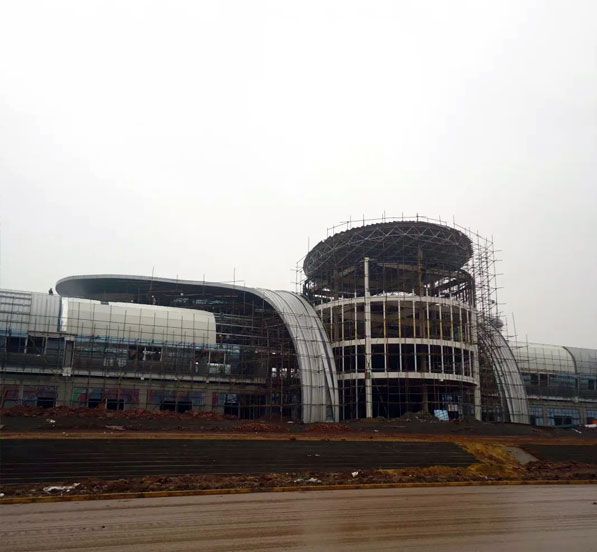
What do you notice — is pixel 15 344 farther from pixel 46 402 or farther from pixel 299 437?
pixel 299 437

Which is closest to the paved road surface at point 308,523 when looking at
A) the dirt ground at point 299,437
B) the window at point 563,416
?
the dirt ground at point 299,437

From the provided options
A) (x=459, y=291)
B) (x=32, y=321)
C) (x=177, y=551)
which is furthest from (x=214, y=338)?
(x=177, y=551)

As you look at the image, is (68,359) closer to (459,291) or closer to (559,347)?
(459,291)

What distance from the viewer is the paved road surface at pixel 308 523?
36.8ft

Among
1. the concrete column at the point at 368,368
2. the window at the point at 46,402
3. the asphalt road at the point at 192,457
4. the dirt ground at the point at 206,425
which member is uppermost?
the concrete column at the point at 368,368

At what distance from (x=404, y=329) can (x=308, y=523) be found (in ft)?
128

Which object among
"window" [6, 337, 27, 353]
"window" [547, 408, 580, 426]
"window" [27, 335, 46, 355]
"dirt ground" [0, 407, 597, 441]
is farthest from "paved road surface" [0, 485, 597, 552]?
"window" [547, 408, 580, 426]

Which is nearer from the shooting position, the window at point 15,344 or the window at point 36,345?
the window at point 15,344

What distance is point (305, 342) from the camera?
48.8m

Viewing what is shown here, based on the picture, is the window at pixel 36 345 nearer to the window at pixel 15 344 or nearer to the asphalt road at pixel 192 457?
the window at pixel 15 344

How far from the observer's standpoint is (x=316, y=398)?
47062 mm

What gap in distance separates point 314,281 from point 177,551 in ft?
159

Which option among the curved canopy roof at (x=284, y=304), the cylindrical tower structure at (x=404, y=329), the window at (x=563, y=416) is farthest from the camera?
the window at (x=563, y=416)

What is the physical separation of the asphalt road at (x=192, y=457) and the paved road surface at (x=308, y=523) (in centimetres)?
567
